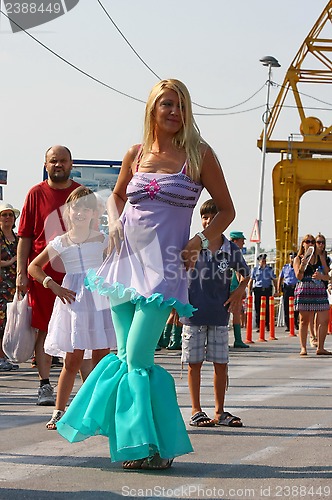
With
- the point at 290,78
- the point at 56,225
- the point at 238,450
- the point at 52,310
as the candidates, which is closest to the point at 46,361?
the point at 52,310

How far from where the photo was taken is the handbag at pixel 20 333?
32.9 feet

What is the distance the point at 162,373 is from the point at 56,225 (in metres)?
3.26

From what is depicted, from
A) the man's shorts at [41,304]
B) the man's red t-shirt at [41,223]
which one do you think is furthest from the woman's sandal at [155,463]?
the man's shorts at [41,304]

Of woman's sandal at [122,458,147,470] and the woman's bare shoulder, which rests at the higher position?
the woman's bare shoulder

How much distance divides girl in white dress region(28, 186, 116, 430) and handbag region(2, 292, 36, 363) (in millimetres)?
1159

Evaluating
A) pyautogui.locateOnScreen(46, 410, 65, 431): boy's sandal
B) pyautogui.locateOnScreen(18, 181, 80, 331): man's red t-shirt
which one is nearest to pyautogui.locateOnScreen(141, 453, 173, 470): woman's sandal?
pyautogui.locateOnScreen(46, 410, 65, 431): boy's sandal

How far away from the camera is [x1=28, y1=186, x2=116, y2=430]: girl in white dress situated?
28.2ft

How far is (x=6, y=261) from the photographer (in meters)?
14.2

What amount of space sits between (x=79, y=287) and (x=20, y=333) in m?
1.55

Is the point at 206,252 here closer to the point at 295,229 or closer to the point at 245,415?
the point at 245,415

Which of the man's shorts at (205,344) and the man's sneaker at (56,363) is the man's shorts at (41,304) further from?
the man's sneaker at (56,363)

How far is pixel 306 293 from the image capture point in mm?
17766

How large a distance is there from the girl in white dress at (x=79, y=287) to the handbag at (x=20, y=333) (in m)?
1.16

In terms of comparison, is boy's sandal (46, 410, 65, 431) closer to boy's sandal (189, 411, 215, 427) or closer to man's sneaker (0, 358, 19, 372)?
boy's sandal (189, 411, 215, 427)
